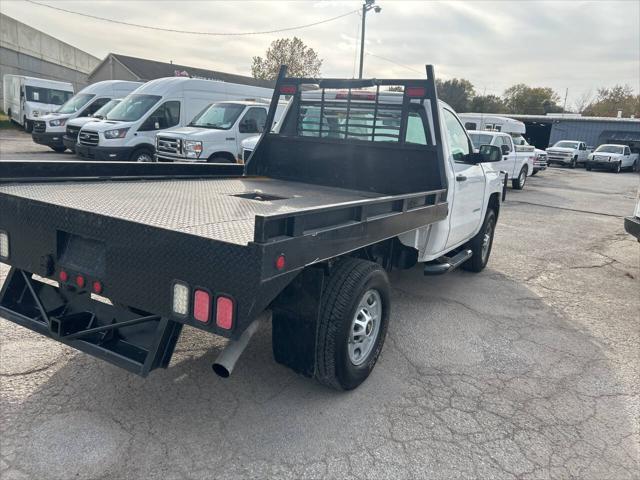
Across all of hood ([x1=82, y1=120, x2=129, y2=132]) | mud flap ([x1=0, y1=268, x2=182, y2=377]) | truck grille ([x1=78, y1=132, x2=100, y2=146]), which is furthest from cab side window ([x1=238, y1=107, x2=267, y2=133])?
mud flap ([x1=0, y1=268, x2=182, y2=377])

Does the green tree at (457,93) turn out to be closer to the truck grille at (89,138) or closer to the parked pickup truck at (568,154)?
the parked pickup truck at (568,154)

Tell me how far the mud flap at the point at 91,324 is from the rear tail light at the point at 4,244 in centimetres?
23

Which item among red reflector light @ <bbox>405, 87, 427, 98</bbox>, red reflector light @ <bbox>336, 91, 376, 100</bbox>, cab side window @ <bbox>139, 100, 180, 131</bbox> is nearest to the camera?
red reflector light @ <bbox>405, 87, 427, 98</bbox>

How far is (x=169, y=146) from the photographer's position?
36.9 ft

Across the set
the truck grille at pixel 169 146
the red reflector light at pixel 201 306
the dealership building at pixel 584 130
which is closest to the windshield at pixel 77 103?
the truck grille at pixel 169 146

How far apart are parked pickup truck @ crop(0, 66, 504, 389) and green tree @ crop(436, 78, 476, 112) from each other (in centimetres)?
6451

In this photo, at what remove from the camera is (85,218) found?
8.95 feet

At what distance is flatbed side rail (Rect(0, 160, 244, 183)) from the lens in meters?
3.62

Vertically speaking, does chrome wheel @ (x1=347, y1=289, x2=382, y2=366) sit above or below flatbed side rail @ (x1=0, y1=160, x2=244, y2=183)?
below

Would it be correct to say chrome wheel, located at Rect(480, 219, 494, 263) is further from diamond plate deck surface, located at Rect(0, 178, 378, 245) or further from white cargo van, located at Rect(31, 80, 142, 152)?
white cargo van, located at Rect(31, 80, 142, 152)

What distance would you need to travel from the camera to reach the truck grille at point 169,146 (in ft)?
36.3

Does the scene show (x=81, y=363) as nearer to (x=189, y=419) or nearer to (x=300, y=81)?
(x=189, y=419)

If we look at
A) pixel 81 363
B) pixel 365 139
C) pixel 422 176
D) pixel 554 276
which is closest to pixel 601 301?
pixel 554 276

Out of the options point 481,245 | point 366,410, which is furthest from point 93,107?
point 366,410
